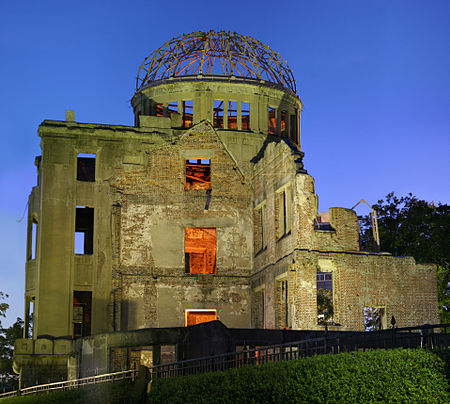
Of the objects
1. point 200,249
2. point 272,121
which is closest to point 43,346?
point 200,249

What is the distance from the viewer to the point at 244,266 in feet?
110

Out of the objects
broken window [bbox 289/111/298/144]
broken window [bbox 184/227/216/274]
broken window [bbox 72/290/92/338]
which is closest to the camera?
broken window [bbox 184/227/216/274]

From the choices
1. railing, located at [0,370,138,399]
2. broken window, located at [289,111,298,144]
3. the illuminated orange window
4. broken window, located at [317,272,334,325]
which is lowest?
railing, located at [0,370,138,399]

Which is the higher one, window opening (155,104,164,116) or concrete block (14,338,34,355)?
window opening (155,104,164,116)

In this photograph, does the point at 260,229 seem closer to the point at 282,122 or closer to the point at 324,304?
the point at 282,122

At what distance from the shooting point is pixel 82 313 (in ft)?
132

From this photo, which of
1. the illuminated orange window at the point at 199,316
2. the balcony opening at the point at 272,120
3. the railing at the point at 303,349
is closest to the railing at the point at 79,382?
the railing at the point at 303,349

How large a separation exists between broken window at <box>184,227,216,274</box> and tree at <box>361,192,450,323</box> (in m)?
9.77

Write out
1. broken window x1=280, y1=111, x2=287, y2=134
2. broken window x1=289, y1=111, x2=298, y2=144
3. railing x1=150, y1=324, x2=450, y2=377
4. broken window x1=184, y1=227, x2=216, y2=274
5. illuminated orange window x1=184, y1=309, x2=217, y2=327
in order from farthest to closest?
broken window x1=280, y1=111, x2=287, y2=134
broken window x1=289, y1=111, x2=298, y2=144
broken window x1=184, y1=227, x2=216, y2=274
illuminated orange window x1=184, y1=309, x2=217, y2=327
railing x1=150, y1=324, x2=450, y2=377

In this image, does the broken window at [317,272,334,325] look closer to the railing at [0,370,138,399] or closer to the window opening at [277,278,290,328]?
the window opening at [277,278,290,328]

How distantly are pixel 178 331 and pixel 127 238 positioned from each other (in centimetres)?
1021

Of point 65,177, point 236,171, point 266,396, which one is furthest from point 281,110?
point 266,396

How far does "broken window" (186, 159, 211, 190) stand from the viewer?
119 feet

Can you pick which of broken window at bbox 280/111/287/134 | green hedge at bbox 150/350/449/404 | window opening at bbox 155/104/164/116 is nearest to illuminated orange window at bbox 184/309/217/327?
window opening at bbox 155/104/164/116
